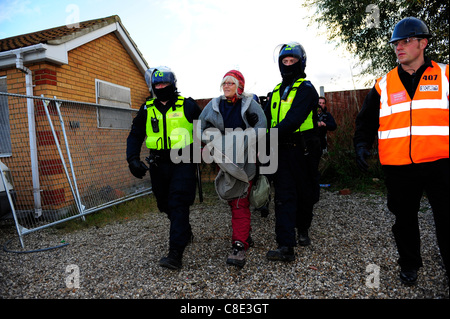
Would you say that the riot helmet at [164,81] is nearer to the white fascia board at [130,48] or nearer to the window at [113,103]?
the window at [113,103]

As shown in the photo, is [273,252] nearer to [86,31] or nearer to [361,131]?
[361,131]

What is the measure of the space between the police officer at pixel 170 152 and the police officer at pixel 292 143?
2.96 feet

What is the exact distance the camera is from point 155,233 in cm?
427

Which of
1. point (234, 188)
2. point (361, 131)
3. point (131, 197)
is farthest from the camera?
point (131, 197)

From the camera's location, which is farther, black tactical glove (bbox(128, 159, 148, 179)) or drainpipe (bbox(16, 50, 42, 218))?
drainpipe (bbox(16, 50, 42, 218))

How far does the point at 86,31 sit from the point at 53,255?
16.8 ft

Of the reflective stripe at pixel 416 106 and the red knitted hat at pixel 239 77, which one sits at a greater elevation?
the red knitted hat at pixel 239 77

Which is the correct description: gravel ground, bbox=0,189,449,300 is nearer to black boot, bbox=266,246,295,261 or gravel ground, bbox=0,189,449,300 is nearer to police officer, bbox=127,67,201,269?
black boot, bbox=266,246,295,261

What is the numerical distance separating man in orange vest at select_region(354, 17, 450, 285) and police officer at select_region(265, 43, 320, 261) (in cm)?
64

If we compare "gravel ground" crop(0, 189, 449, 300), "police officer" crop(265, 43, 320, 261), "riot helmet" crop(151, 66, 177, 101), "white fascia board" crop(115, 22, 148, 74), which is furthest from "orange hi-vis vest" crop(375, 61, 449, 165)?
"white fascia board" crop(115, 22, 148, 74)

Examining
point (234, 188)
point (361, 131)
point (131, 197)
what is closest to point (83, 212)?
point (131, 197)

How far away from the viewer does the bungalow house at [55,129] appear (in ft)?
16.6

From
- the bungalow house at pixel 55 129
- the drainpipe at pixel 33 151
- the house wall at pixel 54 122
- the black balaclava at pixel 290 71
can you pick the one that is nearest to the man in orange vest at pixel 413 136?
the black balaclava at pixel 290 71

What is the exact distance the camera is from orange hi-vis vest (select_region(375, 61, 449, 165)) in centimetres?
208
